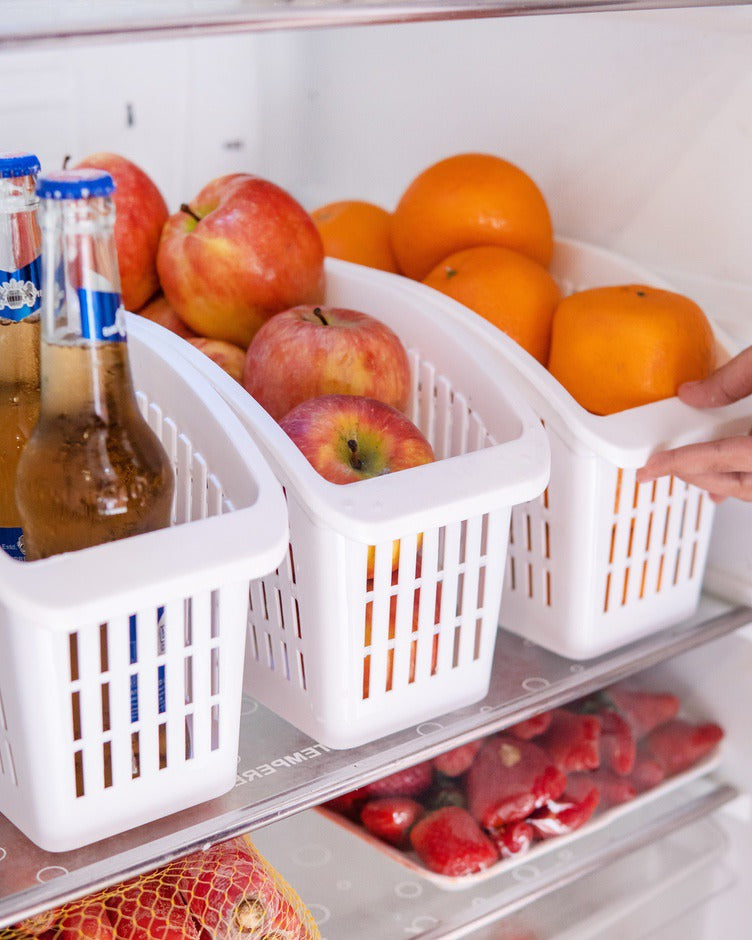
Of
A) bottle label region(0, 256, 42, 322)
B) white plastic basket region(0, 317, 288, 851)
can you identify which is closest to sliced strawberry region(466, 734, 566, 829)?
white plastic basket region(0, 317, 288, 851)

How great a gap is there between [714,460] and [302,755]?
1.17 feet

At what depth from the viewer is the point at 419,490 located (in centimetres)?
66

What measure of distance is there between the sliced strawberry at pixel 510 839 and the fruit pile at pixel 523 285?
1.19 ft

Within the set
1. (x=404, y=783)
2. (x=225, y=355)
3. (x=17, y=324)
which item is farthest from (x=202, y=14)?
(x=404, y=783)

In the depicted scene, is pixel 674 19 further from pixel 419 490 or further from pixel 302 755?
pixel 302 755

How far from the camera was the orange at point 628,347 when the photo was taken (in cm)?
84

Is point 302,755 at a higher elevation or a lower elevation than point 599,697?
higher

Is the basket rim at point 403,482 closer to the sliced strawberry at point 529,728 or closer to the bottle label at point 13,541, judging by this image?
the bottle label at point 13,541

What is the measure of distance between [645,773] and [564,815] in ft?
0.38

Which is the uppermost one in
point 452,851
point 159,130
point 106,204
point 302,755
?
point 106,204

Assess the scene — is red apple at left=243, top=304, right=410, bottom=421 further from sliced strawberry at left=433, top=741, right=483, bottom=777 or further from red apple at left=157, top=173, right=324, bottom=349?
sliced strawberry at left=433, top=741, right=483, bottom=777

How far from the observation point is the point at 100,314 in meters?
0.57

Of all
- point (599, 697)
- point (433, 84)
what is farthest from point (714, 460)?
point (433, 84)

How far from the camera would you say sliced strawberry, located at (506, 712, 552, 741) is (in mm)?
1004
